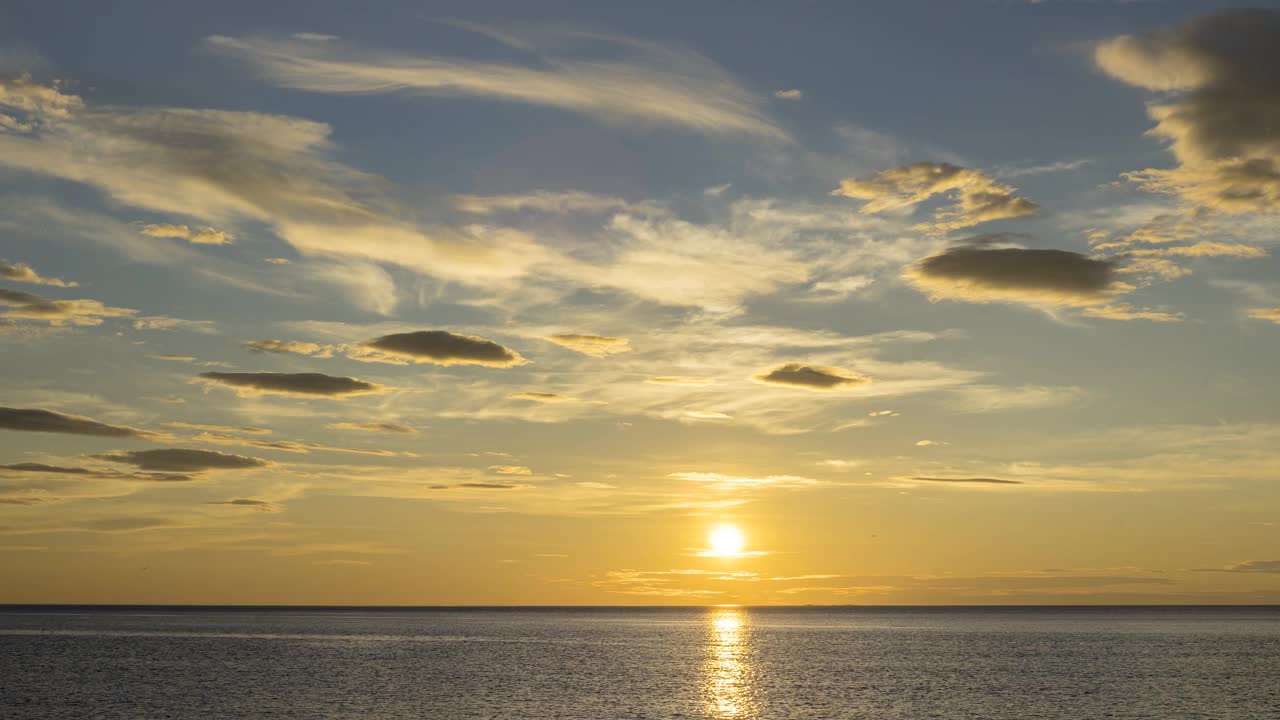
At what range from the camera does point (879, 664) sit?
510 ft

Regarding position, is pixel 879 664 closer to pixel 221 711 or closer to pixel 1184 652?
pixel 1184 652

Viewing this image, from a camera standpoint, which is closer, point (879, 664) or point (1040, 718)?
point (1040, 718)

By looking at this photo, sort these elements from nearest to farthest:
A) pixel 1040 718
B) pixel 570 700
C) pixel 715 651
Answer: pixel 1040 718 < pixel 570 700 < pixel 715 651

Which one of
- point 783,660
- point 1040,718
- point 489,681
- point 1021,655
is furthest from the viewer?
point 1021,655

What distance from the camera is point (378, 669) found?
141250 millimetres

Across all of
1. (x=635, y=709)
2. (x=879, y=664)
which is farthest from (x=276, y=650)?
(x=635, y=709)

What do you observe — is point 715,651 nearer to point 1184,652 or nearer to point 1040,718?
point 1184,652

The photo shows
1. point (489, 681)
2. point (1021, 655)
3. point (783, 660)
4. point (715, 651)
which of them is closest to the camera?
point (489, 681)

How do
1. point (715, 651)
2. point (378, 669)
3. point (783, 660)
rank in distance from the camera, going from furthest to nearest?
point (715, 651)
point (783, 660)
point (378, 669)

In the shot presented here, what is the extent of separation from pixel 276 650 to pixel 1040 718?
142 m

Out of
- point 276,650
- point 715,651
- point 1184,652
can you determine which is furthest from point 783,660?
point 276,650

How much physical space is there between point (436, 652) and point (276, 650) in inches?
1102

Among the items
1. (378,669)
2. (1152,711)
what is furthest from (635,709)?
(378,669)

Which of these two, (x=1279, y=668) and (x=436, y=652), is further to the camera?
(x=436, y=652)
